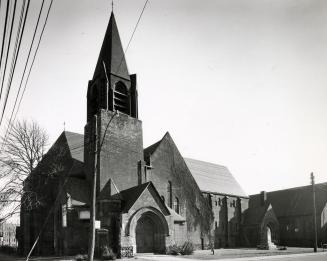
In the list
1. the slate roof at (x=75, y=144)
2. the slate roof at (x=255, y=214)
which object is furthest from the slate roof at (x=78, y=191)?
the slate roof at (x=255, y=214)

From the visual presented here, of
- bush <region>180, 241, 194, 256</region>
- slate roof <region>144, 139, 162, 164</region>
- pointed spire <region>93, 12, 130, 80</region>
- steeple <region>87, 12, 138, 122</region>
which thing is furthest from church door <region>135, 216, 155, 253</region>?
pointed spire <region>93, 12, 130, 80</region>

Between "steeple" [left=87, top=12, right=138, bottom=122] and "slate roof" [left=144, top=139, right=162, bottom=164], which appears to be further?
"slate roof" [left=144, top=139, right=162, bottom=164]

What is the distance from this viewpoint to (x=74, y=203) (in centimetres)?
2900

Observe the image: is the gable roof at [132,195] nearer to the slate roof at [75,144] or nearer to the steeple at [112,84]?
the steeple at [112,84]

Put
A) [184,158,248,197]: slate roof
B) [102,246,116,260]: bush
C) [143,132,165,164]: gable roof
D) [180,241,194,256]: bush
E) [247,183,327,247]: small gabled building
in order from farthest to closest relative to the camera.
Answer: [184,158,248,197]: slate roof, [247,183,327,247]: small gabled building, [143,132,165,164]: gable roof, [180,241,194,256]: bush, [102,246,116,260]: bush

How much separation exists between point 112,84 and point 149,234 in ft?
45.0

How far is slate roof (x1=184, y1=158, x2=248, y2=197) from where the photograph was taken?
51469mm

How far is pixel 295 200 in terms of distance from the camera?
54812mm

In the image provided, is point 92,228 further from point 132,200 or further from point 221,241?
point 221,241

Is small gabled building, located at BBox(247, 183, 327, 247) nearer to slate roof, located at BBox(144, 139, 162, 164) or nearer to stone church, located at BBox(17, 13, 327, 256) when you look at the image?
stone church, located at BBox(17, 13, 327, 256)

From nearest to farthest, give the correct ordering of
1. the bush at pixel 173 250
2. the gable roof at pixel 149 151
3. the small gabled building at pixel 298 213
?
the bush at pixel 173 250 → the gable roof at pixel 149 151 → the small gabled building at pixel 298 213

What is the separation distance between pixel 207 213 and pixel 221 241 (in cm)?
1172

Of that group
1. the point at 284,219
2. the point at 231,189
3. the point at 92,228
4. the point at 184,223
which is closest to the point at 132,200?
the point at 184,223

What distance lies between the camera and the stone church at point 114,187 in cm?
2802
